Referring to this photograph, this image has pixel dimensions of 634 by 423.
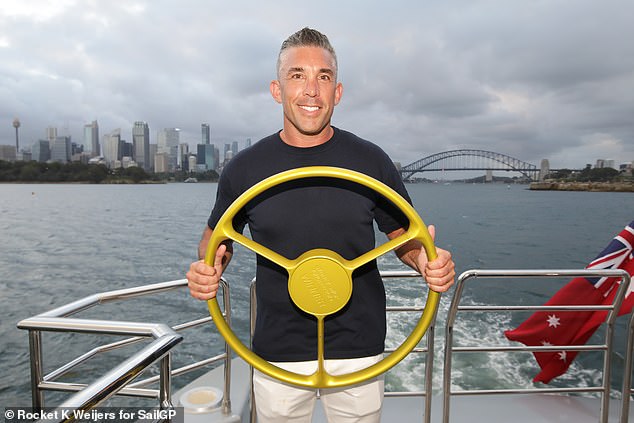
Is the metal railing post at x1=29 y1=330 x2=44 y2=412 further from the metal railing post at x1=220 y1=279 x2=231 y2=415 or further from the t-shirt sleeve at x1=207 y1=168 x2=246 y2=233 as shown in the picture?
the metal railing post at x1=220 y1=279 x2=231 y2=415

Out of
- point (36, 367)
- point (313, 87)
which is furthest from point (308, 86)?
point (36, 367)

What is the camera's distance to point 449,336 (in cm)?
160

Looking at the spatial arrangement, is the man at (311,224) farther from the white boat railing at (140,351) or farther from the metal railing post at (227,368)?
the metal railing post at (227,368)

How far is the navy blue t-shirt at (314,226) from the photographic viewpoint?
3.46ft

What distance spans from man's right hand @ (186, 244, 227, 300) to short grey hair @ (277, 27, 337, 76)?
52 centimetres

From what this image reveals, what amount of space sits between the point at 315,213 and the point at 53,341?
655 cm

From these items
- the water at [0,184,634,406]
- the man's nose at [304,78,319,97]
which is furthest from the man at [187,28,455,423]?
the water at [0,184,634,406]

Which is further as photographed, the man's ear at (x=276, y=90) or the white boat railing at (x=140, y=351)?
the man's ear at (x=276, y=90)

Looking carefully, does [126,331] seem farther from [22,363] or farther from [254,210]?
[22,363]

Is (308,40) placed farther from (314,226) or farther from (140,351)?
(140,351)

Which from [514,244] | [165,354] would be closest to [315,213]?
[165,354]

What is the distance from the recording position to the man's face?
100 centimetres

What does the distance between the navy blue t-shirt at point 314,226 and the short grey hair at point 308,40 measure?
23 centimetres

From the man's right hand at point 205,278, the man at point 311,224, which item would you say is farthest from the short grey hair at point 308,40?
the man's right hand at point 205,278
